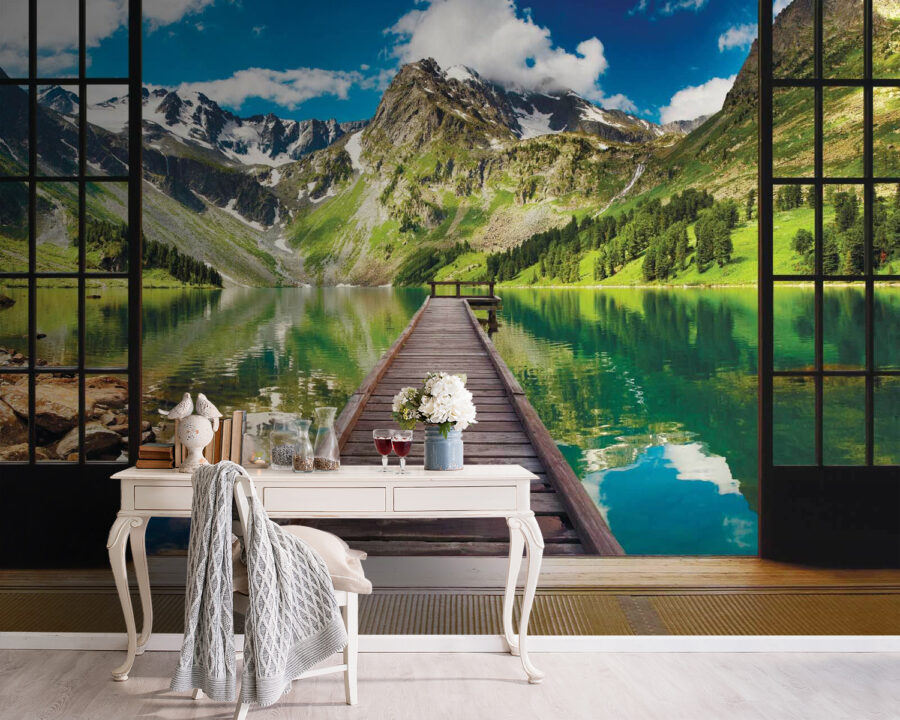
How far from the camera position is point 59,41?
5152 millimetres

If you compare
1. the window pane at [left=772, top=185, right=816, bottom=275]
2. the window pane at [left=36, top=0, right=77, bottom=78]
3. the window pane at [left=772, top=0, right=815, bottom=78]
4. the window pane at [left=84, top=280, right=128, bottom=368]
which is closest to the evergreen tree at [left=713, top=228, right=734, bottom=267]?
the window pane at [left=772, top=185, right=816, bottom=275]

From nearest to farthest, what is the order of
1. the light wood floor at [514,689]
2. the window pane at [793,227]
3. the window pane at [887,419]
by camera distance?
the light wood floor at [514,689]
the window pane at [793,227]
the window pane at [887,419]

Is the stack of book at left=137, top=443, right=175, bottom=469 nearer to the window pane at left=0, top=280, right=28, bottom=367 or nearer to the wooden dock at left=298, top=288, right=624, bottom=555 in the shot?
the wooden dock at left=298, top=288, right=624, bottom=555

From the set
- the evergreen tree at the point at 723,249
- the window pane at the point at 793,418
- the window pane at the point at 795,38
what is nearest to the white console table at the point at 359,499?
the window pane at the point at 795,38

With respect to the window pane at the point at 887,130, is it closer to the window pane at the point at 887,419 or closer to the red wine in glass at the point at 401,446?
the window pane at the point at 887,419

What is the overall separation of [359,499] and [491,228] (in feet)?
13.4

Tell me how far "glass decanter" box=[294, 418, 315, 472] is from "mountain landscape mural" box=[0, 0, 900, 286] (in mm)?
3878

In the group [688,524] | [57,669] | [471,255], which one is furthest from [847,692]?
[471,255]

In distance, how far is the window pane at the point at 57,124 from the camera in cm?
546

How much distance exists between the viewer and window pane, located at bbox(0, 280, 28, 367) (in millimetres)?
5570

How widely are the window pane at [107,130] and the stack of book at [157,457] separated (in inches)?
170

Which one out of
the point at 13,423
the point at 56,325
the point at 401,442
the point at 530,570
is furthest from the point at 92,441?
the point at 530,570

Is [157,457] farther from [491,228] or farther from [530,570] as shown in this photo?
[491,228]

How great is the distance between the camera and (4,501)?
328 centimetres
